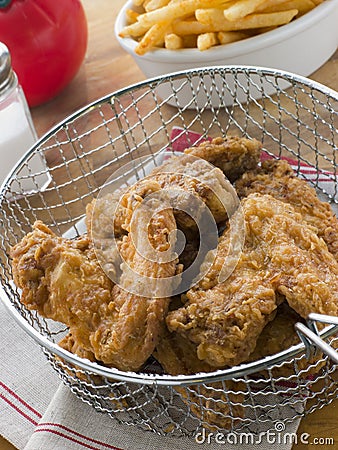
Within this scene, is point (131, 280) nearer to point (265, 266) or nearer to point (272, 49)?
point (265, 266)

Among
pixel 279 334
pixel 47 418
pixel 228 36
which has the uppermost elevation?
pixel 228 36

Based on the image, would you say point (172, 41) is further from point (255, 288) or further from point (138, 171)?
point (255, 288)

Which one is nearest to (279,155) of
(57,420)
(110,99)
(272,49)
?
(272,49)

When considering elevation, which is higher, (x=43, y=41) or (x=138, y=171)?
(x=43, y=41)

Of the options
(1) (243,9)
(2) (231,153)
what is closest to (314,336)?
(2) (231,153)

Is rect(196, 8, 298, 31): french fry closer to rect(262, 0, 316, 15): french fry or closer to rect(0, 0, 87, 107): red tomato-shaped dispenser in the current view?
rect(262, 0, 316, 15): french fry

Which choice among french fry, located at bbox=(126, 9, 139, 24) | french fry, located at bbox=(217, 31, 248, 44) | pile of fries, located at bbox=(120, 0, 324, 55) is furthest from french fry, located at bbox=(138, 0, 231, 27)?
french fry, located at bbox=(126, 9, 139, 24)

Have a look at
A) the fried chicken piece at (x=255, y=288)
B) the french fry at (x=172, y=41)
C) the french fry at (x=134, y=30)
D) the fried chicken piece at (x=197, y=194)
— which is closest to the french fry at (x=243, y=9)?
the french fry at (x=172, y=41)
